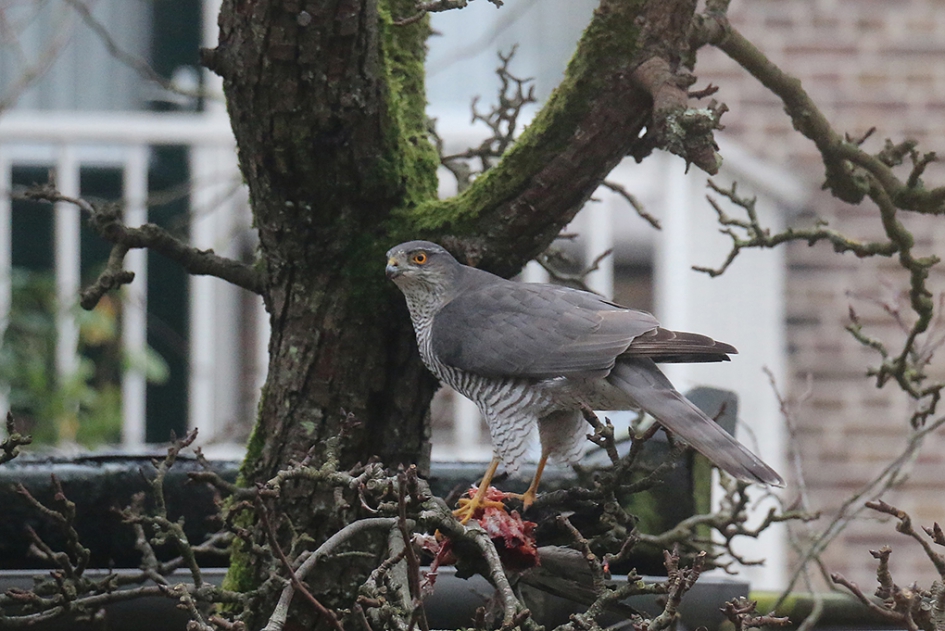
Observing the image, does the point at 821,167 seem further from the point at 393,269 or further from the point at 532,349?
the point at 393,269

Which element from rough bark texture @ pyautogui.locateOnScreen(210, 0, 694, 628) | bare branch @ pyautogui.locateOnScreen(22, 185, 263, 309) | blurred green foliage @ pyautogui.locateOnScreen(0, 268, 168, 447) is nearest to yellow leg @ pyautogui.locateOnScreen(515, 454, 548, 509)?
rough bark texture @ pyautogui.locateOnScreen(210, 0, 694, 628)

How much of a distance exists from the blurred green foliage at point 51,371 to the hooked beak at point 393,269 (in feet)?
10.8

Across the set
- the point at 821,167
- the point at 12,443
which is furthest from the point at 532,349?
the point at 821,167

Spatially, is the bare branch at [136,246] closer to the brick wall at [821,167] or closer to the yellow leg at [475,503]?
the yellow leg at [475,503]

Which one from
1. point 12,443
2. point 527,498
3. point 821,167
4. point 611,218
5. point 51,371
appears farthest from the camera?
point 611,218

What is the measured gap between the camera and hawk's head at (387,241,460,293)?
2506mm

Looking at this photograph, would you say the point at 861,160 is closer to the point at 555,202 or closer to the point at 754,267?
the point at 555,202

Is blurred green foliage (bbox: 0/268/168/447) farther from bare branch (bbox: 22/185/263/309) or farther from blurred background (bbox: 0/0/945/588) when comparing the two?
bare branch (bbox: 22/185/263/309)

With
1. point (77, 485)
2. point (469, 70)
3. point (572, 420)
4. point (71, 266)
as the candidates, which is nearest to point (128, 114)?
point (71, 266)

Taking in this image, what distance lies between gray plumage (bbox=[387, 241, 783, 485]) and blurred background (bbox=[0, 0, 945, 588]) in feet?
10.8

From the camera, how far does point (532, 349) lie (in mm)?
2658

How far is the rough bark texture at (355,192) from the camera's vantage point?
2.32 meters

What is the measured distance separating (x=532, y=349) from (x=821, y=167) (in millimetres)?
4264

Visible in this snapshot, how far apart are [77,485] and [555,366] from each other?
1.22 meters
